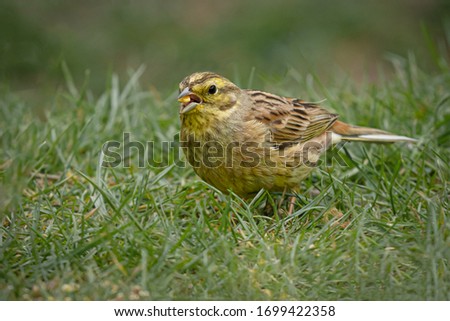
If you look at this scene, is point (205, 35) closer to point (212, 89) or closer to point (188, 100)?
point (212, 89)

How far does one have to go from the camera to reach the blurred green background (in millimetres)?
8875

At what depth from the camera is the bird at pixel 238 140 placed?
183 inches

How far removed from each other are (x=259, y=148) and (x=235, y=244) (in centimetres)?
97

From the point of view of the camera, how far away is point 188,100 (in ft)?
15.1

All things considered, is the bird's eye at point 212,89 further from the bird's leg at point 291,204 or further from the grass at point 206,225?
the bird's leg at point 291,204

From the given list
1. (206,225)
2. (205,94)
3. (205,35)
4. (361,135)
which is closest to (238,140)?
(205,94)

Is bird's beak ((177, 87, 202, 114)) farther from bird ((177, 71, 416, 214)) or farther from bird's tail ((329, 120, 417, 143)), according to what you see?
bird's tail ((329, 120, 417, 143))

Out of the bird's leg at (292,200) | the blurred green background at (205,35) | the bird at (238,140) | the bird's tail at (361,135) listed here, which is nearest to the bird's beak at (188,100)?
the bird at (238,140)

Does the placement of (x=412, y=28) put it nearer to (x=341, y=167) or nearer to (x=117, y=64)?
(x=117, y=64)

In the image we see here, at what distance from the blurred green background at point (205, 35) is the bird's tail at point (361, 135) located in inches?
124

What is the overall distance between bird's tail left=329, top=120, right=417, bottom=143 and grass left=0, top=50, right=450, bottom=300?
0.48ft
